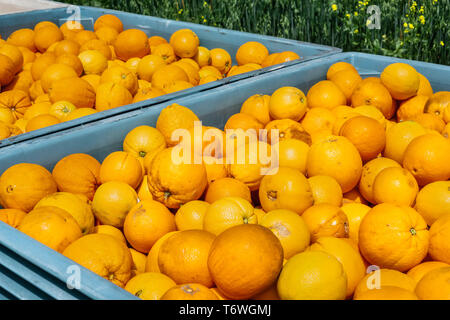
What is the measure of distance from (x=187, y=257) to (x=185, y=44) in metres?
2.42

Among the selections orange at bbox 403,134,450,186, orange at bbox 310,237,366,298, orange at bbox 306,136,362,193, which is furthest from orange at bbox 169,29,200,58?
orange at bbox 310,237,366,298

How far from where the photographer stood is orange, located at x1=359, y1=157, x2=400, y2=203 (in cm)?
204

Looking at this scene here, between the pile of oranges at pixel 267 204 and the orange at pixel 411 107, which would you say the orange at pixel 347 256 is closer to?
the pile of oranges at pixel 267 204

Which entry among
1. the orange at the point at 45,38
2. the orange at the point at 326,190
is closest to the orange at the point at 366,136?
the orange at the point at 326,190

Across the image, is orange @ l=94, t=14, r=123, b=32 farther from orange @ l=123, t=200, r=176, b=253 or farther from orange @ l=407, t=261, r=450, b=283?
orange @ l=407, t=261, r=450, b=283

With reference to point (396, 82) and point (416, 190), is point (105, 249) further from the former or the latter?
point (396, 82)

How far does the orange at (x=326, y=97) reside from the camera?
2.68m

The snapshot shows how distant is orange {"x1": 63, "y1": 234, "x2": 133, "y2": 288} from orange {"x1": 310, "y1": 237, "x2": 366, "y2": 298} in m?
0.65

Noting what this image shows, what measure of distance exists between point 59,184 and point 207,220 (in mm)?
730

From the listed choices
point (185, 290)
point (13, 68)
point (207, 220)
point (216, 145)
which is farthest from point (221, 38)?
point (185, 290)

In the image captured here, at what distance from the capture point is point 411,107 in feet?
8.62

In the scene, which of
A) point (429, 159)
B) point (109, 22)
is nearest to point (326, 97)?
point (429, 159)

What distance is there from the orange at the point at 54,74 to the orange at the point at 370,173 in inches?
76.1
